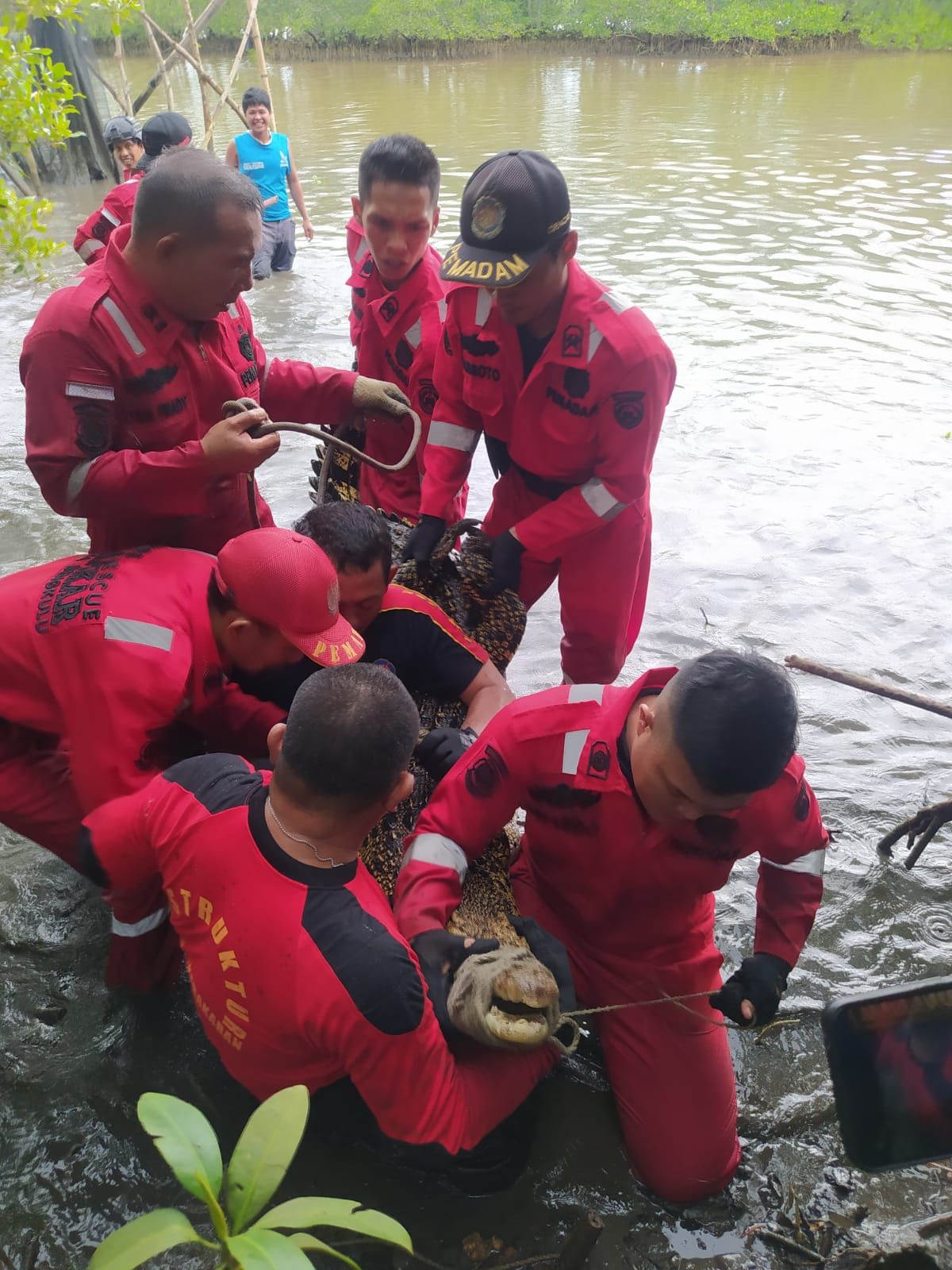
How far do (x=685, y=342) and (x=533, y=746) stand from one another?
20.1ft

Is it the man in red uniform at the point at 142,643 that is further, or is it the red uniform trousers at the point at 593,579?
→ the red uniform trousers at the point at 593,579

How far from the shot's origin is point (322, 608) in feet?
6.56

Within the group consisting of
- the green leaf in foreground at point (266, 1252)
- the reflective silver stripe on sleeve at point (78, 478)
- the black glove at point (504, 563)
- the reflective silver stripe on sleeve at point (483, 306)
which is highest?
the reflective silver stripe on sleeve at point (483, 306)

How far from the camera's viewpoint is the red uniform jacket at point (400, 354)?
3.22 meters

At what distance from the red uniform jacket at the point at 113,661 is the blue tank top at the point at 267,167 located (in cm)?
728

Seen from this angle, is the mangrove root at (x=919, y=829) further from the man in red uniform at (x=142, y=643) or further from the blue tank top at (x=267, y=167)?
the blue tank top at (x=267, y=167)

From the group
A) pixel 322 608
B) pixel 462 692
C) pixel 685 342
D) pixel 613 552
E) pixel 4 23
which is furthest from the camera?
pixel 685 342

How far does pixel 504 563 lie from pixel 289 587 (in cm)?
109

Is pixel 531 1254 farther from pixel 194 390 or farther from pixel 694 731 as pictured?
pixel 194 390

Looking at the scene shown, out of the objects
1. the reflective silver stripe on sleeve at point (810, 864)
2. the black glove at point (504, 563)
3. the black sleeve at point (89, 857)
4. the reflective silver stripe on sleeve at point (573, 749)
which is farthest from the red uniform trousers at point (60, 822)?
the reflective silver stripe on sleeve at point (810, 864)

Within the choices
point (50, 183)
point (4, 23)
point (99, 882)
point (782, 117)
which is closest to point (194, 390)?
point (99, 882)

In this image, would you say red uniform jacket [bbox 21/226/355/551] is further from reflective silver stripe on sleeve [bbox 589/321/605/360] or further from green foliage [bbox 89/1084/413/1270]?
green foliage [bbox 89/1084/413/1270]

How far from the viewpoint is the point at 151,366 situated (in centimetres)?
228

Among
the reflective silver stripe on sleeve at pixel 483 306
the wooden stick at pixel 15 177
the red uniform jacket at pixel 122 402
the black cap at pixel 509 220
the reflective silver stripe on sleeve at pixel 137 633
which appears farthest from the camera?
the wooden stick at pixel 15 177
